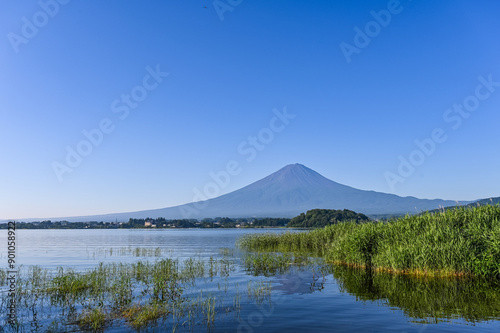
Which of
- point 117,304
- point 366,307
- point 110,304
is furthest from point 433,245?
point 110,304

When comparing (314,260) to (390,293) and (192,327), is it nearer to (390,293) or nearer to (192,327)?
(390,293)

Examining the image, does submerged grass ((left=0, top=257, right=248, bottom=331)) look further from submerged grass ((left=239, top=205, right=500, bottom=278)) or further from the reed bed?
submerged grass ((left=239, top=205, right=500, bottom=278))

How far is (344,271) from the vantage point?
23031mm

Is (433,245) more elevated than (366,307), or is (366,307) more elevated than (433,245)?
(433,245)

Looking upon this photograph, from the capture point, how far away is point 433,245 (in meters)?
19.0

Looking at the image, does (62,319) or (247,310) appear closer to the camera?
(62,319)

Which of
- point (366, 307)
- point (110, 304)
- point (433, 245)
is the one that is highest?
point (433, 245)

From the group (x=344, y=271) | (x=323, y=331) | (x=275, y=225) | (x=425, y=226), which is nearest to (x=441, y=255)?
(x=425, y=226)

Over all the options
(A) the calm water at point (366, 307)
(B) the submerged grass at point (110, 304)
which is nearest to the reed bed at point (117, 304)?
(B) the submerged grass at point (110, 304)

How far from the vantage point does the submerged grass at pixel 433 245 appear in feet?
58.4

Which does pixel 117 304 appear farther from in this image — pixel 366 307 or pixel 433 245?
pixel 433 245

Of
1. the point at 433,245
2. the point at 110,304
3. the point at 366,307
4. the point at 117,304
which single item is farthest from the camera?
the point at 433,245

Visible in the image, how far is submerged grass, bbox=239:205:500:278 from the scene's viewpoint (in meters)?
17.8

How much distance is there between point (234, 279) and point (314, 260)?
370 inches
